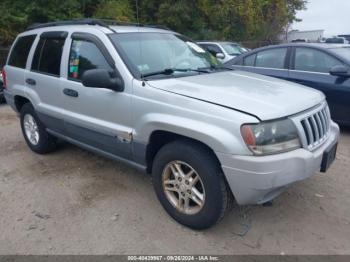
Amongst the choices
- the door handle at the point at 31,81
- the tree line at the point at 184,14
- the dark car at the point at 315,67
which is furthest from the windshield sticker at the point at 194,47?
the tree line at the point at 184,14

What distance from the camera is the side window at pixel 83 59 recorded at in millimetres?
3742

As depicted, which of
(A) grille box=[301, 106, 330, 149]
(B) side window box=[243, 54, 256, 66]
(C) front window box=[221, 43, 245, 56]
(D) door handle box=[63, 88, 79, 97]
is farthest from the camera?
(C) front window box=[221, 43, 245, 56]

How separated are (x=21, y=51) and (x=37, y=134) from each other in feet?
4.02

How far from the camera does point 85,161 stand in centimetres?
495

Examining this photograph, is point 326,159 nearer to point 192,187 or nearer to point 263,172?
point 263,172

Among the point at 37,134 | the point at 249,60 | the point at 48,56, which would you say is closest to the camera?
the point at 48,56

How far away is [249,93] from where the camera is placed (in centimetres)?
309

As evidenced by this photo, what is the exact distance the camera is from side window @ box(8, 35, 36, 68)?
4953 millimetres

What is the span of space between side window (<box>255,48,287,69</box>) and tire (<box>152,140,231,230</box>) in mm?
3993

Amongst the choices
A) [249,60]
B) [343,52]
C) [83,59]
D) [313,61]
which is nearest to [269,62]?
[249,60]

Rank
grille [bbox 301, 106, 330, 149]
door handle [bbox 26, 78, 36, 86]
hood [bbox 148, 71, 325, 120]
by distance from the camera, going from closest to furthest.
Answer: hood [bbox 148, 71, 325, 120]
grille [bbox 301, 106, 330, 149]
door handle [bbox 26, 78, 36, 86]

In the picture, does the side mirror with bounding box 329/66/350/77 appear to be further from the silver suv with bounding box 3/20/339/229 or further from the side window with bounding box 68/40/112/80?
the side window with bounding box 68/40/112/80

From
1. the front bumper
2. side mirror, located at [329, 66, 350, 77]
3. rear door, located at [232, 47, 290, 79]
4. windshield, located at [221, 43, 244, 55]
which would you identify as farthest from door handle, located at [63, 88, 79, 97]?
windshield, located at [221, 43, 244, 55]

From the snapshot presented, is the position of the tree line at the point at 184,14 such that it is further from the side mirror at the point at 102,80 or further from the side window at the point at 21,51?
the side mirror at the point at 102,80
